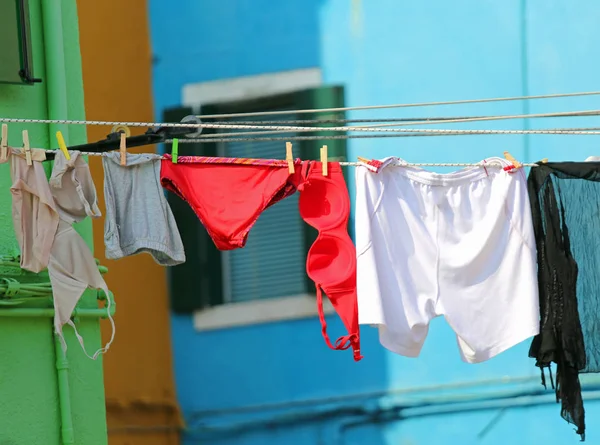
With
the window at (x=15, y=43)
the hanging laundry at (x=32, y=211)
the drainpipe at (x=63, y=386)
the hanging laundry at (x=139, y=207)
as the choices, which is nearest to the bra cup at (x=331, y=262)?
the hanging laundry at (x=139, y=207)

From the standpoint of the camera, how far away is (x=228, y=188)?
7828 millimetres

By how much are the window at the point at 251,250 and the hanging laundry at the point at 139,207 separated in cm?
303

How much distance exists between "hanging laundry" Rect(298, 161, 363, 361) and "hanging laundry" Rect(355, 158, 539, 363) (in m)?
0.13

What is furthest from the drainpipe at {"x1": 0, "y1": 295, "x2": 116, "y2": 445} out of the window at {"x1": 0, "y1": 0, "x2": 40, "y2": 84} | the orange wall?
the orange wall

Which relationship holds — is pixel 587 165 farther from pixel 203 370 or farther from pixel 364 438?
pixel 203 370

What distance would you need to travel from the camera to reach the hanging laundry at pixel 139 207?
304 inches

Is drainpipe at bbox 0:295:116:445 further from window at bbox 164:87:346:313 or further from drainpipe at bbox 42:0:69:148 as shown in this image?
window at bbox 164:87:346:313

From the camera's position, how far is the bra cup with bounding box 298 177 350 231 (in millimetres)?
7758

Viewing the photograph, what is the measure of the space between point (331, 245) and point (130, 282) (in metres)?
3.77

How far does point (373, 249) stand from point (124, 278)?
3.87m

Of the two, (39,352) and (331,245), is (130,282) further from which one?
(331,245)

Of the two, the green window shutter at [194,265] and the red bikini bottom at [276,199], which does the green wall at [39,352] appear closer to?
the red bikini bottom at [276,199]

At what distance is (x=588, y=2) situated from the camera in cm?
1009

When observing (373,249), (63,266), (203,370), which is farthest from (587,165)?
(203,370)
